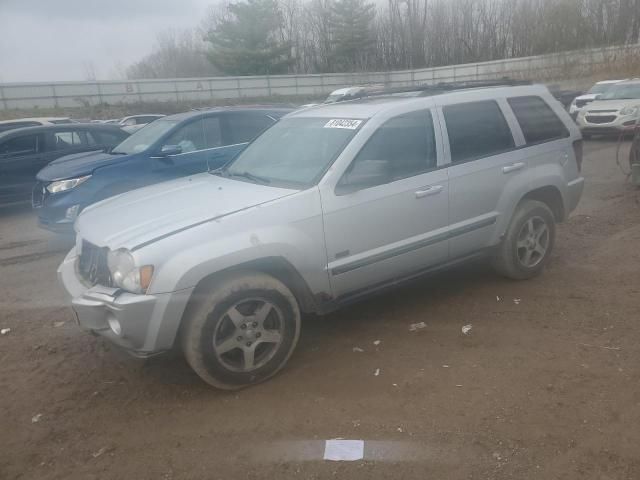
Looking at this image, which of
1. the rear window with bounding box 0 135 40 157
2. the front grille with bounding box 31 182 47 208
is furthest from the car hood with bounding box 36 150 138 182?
the rear window with bounding box 0 135 40 157

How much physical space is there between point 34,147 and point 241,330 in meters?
8.47

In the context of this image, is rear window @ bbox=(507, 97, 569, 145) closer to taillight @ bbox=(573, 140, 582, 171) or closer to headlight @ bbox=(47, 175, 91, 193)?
taillight @ bbox=(573, 140, 582, 171)

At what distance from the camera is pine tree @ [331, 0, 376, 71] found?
183 feet

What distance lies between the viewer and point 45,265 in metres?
6.73

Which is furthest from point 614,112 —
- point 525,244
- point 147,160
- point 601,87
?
point 147,160

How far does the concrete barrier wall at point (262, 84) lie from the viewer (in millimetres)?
32969

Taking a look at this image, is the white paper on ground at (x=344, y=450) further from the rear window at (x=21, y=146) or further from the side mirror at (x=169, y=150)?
the rear window at (x=21, y=146)

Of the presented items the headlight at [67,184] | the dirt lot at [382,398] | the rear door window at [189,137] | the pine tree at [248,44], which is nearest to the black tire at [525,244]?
the dirt lot at [382,398]

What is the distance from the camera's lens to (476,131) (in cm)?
466

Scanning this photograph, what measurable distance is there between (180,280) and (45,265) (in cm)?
435

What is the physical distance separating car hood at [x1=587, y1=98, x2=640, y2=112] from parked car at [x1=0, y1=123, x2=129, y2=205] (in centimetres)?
1227

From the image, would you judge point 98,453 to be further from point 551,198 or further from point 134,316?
point 551,198

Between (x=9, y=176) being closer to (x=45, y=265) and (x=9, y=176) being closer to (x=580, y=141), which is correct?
(x=45, y=265)

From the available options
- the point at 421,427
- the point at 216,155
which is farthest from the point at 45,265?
the point at 421,427
